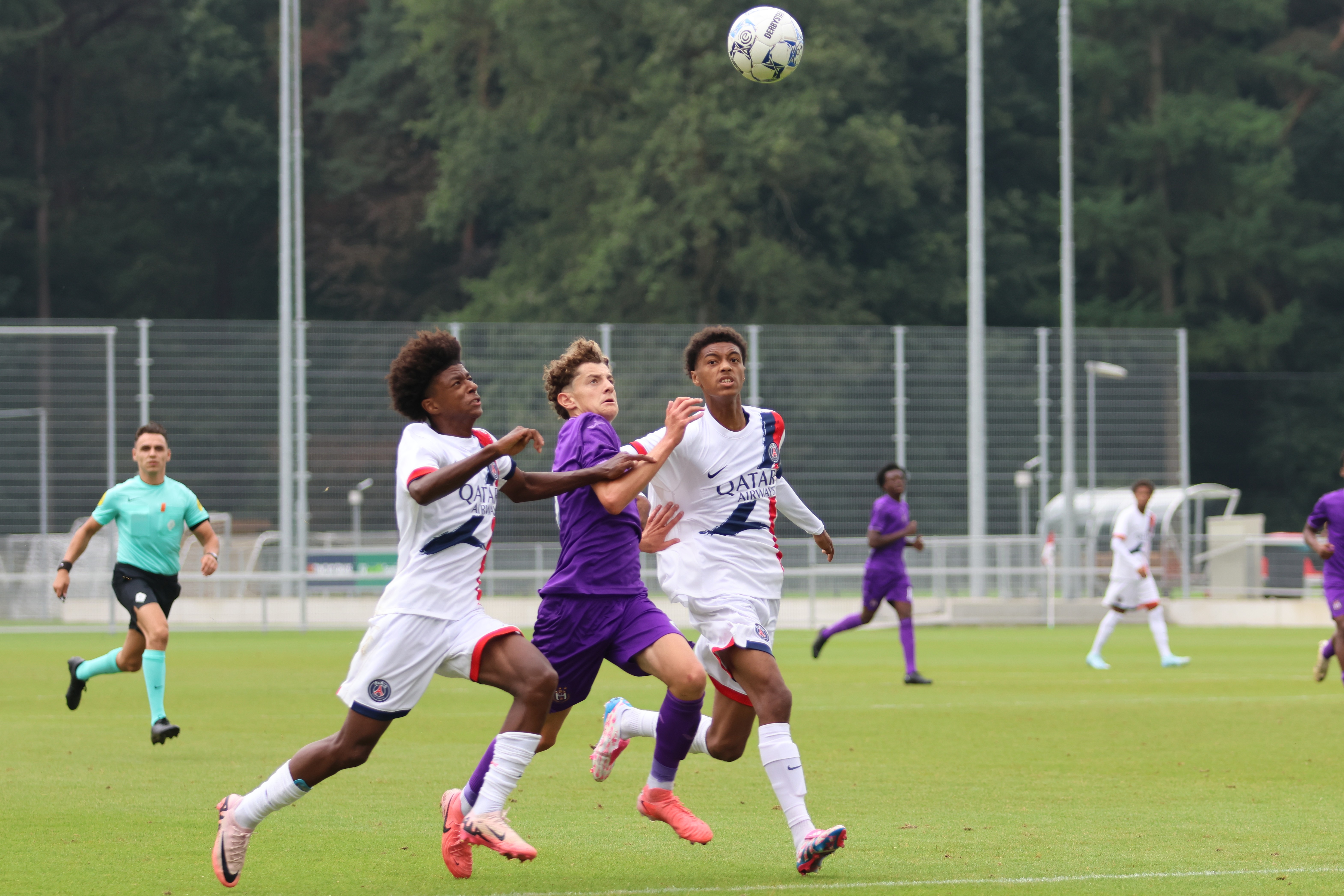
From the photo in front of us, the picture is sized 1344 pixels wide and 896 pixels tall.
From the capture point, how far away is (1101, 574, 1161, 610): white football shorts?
20000 millimetres

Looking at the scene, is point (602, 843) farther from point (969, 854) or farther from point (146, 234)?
point (146, 234)

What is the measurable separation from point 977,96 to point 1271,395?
2377 cm

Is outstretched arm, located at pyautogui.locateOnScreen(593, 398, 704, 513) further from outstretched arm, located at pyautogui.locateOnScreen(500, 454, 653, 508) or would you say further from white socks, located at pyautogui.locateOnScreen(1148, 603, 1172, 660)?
white socks, located at pyautogui.locateOnScreen(1148, 603, 1172, 660)

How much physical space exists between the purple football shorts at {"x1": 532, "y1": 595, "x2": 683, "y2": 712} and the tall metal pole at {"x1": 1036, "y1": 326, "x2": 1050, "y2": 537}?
23.8 metres

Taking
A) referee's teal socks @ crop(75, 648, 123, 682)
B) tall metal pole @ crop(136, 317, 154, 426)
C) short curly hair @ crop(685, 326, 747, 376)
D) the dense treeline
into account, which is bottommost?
referee's teal socks @ crop(75, 648, 123, 682)

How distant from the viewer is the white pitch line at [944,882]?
6.77 m

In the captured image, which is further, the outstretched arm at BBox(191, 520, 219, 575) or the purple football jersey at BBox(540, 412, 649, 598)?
the outstretched arm at BBox(191, 520, 219, 575)

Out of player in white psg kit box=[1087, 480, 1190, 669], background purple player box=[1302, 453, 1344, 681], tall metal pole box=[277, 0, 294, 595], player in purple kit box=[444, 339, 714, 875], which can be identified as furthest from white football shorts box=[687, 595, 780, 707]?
tall metal pole box=[277, 0, 294, 595]

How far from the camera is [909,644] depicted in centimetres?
1759

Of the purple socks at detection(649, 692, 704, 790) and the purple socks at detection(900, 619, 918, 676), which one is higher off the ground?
the purple socks at detection(649, 692, 704, 790)

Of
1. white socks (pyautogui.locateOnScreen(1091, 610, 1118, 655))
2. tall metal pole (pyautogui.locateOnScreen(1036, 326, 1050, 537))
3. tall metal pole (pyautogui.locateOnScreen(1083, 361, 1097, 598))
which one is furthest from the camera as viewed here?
tall metal pole (pyautogui.locateOnScreen(1036, 326, 1050, 537))

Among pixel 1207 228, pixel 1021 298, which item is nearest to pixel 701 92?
pixel 1021 298

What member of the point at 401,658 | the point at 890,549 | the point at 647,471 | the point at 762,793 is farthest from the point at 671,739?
the point at 890,549

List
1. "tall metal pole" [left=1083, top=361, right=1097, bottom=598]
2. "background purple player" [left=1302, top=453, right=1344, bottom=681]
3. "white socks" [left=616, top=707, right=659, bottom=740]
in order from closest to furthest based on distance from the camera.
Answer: "white socks" [left=616, top=707, right=659, bottom=740] < "background purple player" [left=1302, top=453, right=1344, bottom=681] < "tall metal pole" [left=1083, top=361, right=1097, bottom=598]
